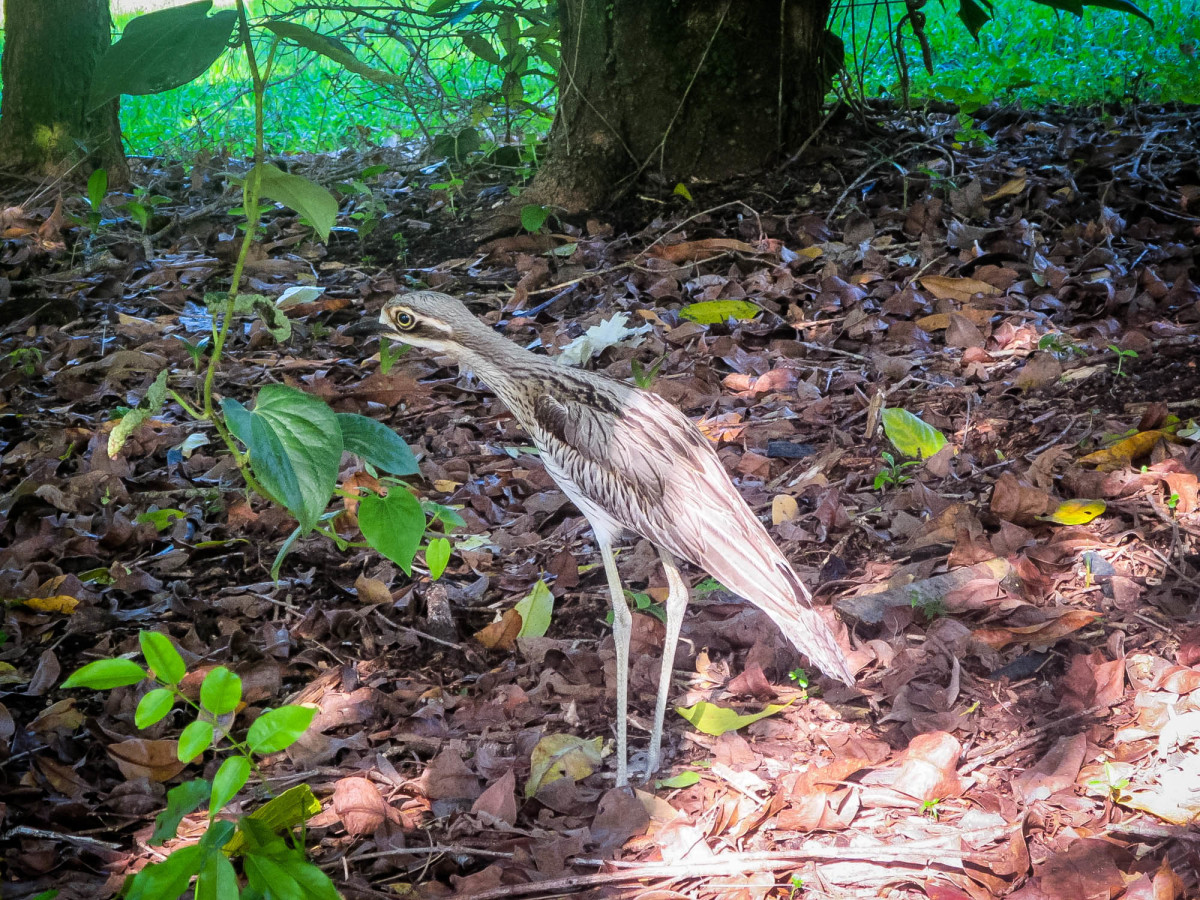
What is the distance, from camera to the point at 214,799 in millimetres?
1837

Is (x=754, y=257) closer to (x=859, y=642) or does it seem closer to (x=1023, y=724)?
(x=859, y=642)

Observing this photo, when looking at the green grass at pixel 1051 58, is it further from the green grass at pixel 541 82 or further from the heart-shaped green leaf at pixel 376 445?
the heart-shaped green leaf at pixel 376 445

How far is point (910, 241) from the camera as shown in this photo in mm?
4988

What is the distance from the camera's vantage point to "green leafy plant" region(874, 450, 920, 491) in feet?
11.7

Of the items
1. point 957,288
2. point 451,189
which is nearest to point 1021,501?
point 957,288

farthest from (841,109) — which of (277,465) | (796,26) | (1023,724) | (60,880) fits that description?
(60,880)

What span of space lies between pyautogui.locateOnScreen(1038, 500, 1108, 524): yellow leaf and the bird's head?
1812mm

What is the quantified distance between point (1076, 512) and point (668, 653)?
54.4 inches

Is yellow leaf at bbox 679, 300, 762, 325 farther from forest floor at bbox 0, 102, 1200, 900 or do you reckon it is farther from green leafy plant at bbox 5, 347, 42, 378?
green leafy plant at bbox 5, 347, 42, 378

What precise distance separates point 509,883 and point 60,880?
104 centimetres

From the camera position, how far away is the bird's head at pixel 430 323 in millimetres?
3045

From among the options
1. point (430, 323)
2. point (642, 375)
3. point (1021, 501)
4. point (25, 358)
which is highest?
point (25, 358)

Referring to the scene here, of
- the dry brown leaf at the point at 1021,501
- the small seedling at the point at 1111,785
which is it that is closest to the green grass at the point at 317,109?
the dry brown leaf at the point at 1021,501

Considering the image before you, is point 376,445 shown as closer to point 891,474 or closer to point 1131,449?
point 891,474
